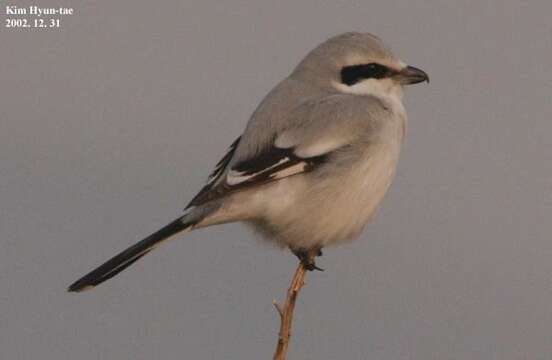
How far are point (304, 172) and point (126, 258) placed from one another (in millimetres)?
625

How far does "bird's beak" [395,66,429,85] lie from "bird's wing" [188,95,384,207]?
12.3 inches

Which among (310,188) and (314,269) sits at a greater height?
(310,188)

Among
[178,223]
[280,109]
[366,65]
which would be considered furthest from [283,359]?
[366,65]

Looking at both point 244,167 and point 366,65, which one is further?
point 366,65

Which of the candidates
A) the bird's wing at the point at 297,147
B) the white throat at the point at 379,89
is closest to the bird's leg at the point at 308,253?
the bird's wing at the point at 297,147

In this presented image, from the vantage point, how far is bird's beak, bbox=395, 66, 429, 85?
3537 mm

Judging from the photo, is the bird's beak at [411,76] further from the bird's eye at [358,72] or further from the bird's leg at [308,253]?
the bird's leg at [308,253]

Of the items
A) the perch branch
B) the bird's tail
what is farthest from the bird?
the perch branch

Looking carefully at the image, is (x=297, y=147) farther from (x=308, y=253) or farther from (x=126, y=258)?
(x=126, y=258)

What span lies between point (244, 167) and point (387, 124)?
0.54 meters

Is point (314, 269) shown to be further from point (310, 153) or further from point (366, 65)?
point (366, 65)

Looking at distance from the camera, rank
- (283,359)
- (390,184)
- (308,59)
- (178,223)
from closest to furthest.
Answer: (283,359) → (178,223) → (390,184) → (308,59)

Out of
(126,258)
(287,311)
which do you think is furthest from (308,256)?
(287,311)

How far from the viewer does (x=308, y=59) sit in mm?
3590
